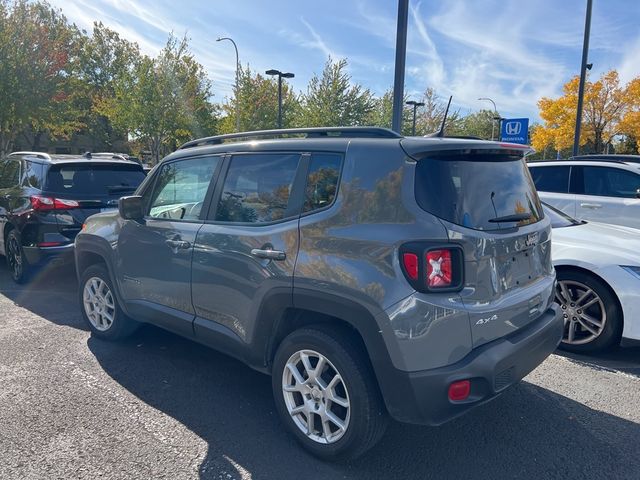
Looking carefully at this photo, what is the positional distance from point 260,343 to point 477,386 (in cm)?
129

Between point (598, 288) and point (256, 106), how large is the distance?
28.8 metres

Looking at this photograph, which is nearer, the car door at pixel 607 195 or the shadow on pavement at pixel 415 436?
the shadow on pavement at pixel 415 436

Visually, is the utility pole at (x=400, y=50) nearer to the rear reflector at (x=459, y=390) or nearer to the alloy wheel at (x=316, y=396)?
the alloy wheel at (x=316, y=396)

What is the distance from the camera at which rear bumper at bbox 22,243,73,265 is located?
5.77m

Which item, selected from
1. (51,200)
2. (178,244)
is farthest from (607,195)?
(51,200)

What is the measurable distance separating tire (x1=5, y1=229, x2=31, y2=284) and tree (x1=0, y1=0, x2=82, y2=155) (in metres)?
12.2

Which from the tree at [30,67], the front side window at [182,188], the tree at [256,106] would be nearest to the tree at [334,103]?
the tree at [256,106]

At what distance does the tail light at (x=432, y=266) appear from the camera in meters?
2.28

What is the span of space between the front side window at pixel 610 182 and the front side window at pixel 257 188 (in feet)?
19.1

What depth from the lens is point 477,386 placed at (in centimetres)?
237

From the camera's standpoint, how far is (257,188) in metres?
3.08

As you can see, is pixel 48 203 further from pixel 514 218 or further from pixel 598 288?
pixel 598 288

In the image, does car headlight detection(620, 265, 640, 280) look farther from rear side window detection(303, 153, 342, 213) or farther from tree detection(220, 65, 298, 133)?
tree detection(220, 65, 298, 133)

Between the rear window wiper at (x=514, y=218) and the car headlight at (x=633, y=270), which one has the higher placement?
the rear window wiper at (x=514, y=218)
